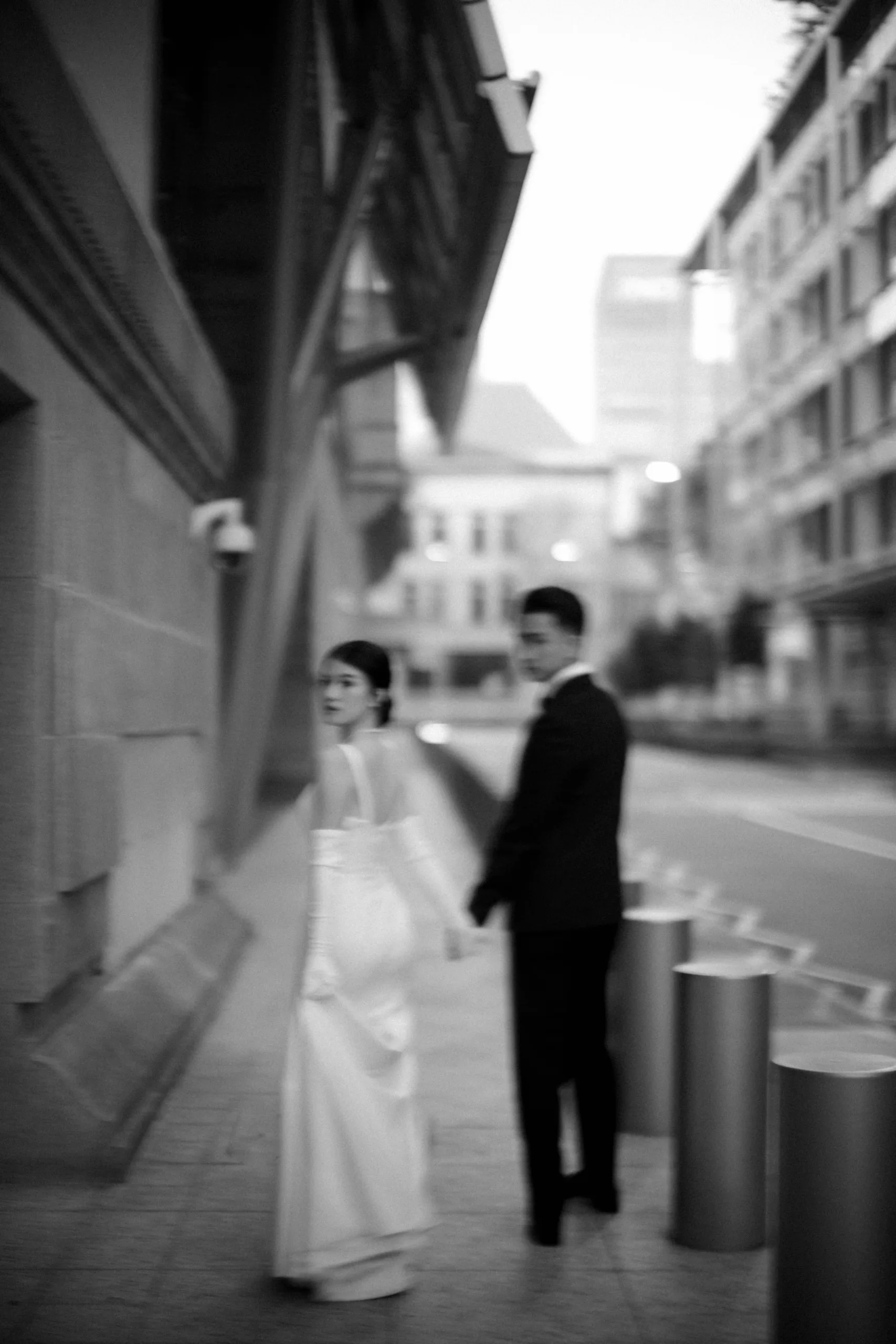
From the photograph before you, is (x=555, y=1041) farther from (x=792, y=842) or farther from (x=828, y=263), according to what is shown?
(x=792, y=842)

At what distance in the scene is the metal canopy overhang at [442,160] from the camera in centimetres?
1009

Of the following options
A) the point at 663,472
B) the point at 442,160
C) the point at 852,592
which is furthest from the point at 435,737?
the point at 442,160

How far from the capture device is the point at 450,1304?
471 cm

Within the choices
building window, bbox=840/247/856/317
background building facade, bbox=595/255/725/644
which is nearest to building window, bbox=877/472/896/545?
background building facade, bbox=595/255/725/644

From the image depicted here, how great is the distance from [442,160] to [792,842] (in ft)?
34.3

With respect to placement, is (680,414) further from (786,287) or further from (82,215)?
(82,215)

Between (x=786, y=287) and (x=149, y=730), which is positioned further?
(x=786, y=287)

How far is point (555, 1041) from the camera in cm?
521

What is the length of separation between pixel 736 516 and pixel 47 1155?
188 ft

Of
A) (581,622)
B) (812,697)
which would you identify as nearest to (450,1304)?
(581,622)

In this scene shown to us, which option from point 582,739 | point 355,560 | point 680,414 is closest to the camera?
point 582,739

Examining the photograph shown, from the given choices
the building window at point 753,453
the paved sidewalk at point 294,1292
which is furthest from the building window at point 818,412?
the paved sidewalk at point 294,1292

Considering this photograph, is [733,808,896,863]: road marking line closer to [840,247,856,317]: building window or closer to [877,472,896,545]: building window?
[877,472,896,545]: building window

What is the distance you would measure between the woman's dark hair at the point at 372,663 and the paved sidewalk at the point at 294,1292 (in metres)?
1.58
